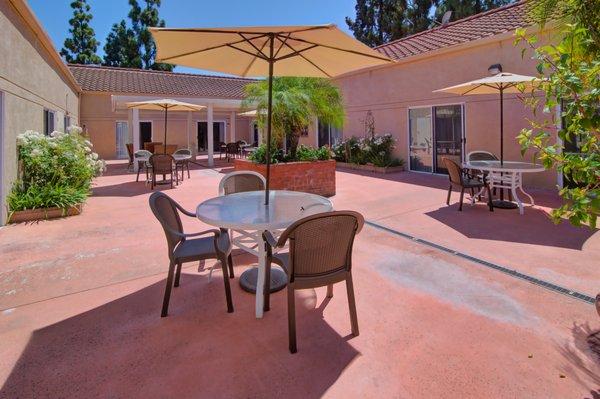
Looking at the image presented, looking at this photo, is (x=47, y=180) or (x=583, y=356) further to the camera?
(x=47, y=180)

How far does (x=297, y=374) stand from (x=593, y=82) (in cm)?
266

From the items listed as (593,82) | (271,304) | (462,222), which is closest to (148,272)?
(271,304)

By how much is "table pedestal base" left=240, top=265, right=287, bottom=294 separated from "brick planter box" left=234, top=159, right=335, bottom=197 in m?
3.90

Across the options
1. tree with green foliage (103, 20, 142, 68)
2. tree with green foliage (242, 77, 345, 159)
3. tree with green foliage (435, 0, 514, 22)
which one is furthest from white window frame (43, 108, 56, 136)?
tree with green foliage (103, 20, 142, 68)

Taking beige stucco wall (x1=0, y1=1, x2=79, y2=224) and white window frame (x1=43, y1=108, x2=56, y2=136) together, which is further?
white window frame (x1=43, y1=108, x2=56, y2=136)

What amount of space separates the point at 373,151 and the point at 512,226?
7771 mm

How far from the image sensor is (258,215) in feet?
11.0

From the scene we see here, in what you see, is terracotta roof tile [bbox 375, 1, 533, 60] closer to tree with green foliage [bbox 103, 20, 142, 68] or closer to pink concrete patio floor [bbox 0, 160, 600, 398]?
pink concrete patio floor [bbox 0, 160, 600, 398]

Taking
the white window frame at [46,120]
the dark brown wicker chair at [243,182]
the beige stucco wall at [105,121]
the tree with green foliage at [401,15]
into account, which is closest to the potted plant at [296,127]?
the dark brown wicker chair at [243,182]

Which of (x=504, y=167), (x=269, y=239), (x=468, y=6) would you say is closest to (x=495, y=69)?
(x=504, y=167)

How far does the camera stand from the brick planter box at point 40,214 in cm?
639

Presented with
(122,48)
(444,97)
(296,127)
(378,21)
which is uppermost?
(378,21)

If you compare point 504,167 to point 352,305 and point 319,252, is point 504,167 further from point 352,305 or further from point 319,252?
point 319,252

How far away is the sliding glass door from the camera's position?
37.3ft
